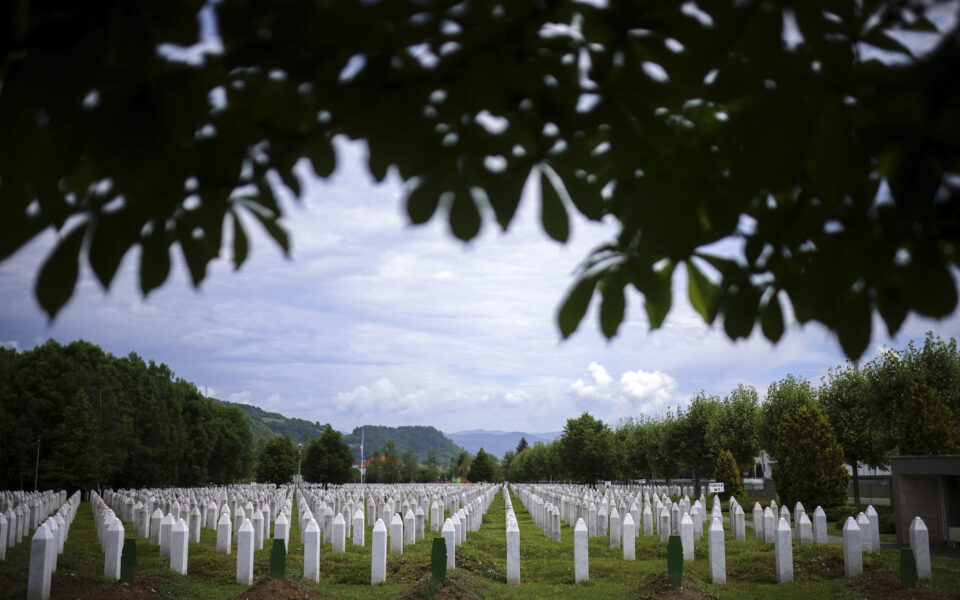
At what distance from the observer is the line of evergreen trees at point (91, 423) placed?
4109 centimetres

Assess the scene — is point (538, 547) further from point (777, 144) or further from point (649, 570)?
point (777, 144)

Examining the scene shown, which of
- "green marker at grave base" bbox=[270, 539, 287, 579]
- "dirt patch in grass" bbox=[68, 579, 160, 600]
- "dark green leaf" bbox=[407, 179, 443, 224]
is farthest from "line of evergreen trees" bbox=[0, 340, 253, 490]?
"dark green leaf" bbox=[407, 179, 443, 224]

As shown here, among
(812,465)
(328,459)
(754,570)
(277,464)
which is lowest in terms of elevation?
(277,464)

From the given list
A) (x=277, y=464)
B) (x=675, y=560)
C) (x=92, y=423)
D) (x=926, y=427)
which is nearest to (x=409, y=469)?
(x=277, y=464)

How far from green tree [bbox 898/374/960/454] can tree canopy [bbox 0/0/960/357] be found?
24.8 m

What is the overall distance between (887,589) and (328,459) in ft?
208

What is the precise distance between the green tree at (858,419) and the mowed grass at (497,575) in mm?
16019

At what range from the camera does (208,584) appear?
38.1ft

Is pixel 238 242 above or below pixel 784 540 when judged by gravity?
above

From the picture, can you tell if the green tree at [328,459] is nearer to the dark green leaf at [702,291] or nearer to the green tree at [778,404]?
the green tree at [778,404]

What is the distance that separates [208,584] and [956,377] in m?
30.4

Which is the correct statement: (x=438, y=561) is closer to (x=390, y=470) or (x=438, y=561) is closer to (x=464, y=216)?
(x=464, y=216)

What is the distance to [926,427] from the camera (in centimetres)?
2177

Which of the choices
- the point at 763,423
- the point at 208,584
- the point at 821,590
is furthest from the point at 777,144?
the point at 763,423
